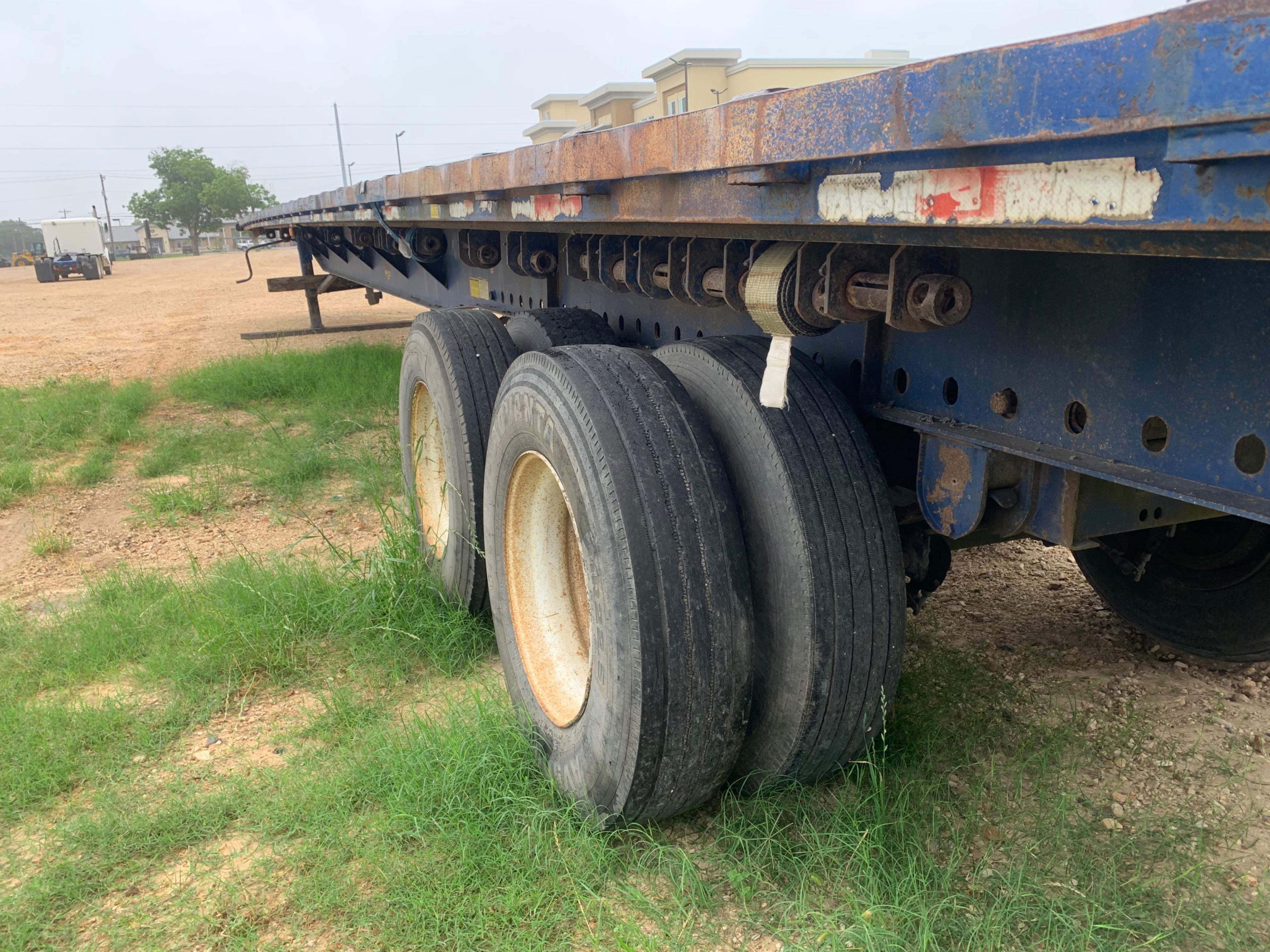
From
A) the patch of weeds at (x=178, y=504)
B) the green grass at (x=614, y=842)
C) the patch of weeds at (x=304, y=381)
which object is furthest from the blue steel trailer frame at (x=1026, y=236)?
the patch of weeds at (x=304, y=381)

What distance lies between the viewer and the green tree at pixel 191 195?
73250 millimetres

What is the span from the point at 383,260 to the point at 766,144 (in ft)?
17.9

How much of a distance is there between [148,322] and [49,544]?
13.4 metres

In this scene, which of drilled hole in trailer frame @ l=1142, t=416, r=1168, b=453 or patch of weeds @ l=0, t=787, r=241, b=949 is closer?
drilled hole in trailer frame @ l=1142, t=416, r=1168, b=453

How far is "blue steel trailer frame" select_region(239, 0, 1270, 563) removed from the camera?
92cm

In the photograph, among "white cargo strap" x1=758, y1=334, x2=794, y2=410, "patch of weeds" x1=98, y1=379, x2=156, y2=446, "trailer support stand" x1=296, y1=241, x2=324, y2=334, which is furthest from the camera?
"trailer support stand" x1=296, y1=241, x2=324, y2=334

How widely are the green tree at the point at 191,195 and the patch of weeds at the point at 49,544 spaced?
7574 cm

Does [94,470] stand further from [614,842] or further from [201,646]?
[614,842]

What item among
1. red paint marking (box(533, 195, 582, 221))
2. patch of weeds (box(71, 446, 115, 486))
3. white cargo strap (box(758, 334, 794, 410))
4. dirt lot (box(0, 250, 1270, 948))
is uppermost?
red paint marking (box(533, 195, 582, 221))

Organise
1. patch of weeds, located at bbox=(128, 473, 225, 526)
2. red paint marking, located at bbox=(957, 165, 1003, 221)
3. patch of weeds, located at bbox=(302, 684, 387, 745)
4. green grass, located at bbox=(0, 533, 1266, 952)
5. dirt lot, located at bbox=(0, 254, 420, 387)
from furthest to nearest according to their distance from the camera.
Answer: dirt lot, located at bbox=(0, 254, 420, 387) → patch of weeds, located at bbox=(128, 473, 225, 526) → patch of weeds, located at bbox=(302, 684, 387, 745) → green grass, located at bbox=(0, 533, 1266, 952) → red paint marking, located at bbox=(957, 165, 1003, 221)

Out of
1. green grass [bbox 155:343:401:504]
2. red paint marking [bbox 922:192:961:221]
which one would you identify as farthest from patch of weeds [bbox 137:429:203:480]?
red paint marking [bbox 922:192:961:221]

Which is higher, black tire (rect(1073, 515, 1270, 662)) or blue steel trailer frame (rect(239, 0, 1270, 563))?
blue steel trailer frame (rect(239, 0, 1270, 563))

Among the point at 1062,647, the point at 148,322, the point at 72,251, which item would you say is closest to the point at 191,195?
the point at 72,251

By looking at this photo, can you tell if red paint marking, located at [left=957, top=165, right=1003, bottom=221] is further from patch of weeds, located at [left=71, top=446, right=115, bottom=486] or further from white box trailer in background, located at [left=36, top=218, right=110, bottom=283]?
white box trailer in background, located at [left=36, top=218, right=110, bottom=283]
